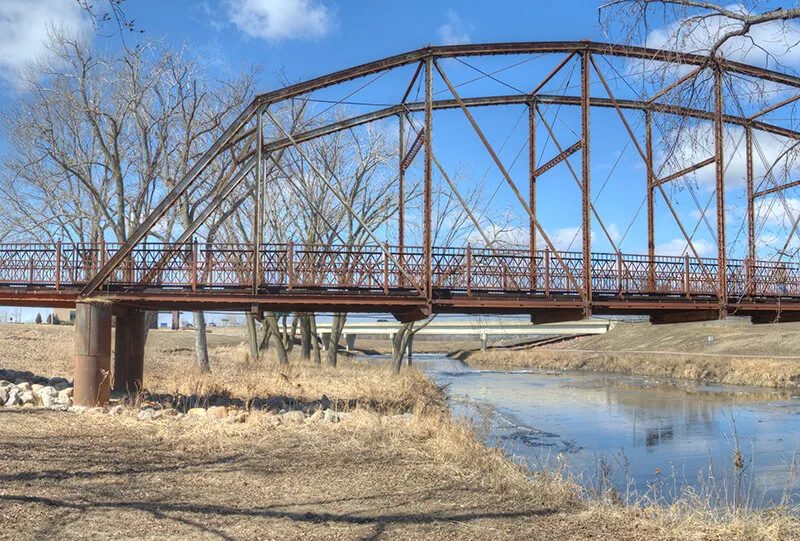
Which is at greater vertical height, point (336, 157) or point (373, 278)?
point (336, 157)

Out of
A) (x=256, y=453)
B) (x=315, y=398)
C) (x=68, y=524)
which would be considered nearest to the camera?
(x=68, y=524)

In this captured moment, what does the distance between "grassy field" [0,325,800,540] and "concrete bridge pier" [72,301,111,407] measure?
1199 millimetres

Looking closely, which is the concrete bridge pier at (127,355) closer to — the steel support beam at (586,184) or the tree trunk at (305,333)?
the steel support beam at (586,184)

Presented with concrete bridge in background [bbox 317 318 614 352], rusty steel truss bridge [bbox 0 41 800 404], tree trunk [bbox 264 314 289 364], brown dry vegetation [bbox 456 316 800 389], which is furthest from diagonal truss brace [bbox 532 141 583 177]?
concrete bridge in background [bbox 317 318 614 352]

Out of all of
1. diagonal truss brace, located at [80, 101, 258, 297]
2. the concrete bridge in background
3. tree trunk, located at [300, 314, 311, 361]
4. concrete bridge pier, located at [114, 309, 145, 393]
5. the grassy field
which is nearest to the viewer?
the grassy field

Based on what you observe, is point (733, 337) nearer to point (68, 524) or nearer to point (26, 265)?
point (26, 265)

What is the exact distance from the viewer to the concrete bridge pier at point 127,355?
735 inches

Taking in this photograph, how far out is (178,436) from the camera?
42.9 feet

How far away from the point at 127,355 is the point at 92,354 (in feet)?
9.09

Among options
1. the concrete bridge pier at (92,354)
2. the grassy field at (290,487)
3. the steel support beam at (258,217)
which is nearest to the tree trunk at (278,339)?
the steel support beam at (258,217)

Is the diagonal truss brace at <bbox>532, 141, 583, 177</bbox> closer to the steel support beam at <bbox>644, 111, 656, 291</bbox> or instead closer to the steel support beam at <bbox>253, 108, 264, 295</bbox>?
the steel support beam at <bbox>644, 111, 656, 291</bbox>

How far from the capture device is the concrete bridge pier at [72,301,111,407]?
15875 millimetres

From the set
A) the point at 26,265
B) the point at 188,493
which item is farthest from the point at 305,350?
the point at 188,493

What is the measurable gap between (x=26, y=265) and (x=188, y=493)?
11.4 meters
